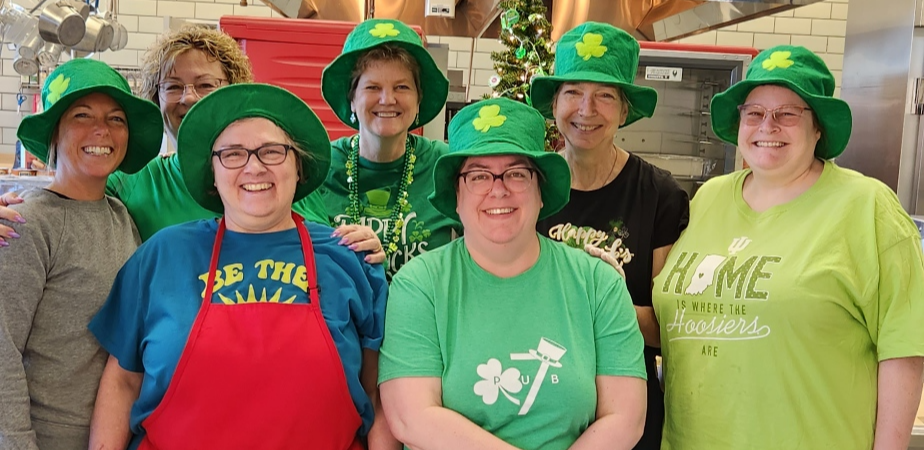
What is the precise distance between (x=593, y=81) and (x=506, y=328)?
732 millimetres

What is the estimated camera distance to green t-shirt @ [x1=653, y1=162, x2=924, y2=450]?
5.01ft

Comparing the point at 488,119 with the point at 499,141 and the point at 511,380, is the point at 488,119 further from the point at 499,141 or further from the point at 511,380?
the point at 511,380

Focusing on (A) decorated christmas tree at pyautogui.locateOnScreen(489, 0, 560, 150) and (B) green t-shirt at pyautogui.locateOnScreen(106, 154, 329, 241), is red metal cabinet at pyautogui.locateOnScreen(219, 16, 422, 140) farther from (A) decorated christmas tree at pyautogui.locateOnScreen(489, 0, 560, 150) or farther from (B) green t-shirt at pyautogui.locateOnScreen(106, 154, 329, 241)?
(B) green t-shirt at pyautogui.locateOnScreen(106, 154, 329, 241)

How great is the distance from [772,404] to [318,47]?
2.13m

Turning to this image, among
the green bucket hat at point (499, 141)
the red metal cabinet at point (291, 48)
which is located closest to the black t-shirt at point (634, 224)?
the green bucket hat at point (499, 141)

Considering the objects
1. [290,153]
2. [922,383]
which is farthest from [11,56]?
[922,383]

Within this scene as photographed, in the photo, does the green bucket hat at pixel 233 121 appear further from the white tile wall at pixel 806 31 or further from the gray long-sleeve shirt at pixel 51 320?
the white tile wall at pixel 806 31

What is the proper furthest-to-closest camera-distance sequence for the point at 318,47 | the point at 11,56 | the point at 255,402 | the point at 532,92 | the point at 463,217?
the point at 11,56
the point at 318,47
the point at 532,92
the point at 463,217
the point at 255,402

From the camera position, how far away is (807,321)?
5.09 ft

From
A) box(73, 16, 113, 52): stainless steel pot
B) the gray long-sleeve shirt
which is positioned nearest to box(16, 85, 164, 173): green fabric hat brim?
the gray long-sleeve shirt

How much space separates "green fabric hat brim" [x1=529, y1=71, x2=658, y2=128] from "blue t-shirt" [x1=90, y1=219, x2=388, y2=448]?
739 millimetres

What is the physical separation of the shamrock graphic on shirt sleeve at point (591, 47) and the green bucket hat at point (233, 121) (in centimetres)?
71

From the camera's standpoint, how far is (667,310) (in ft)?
5.79

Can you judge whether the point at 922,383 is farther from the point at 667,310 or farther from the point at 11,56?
the point at 11,56
